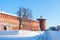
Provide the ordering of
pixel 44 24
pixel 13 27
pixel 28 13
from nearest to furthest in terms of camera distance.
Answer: pixel 13 27 → pixel 28 13 → pixel 44 24

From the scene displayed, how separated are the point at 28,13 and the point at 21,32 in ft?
68.1

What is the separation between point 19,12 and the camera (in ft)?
119

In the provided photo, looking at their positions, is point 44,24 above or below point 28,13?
below

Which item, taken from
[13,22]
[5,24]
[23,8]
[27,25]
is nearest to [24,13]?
[23,8]

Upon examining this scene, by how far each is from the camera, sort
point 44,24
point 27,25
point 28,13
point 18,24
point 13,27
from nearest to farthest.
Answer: point 13,27 → point 18,24 → point 27,25 → point 28,13 → point 44,24

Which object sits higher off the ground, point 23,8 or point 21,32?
point 23,8

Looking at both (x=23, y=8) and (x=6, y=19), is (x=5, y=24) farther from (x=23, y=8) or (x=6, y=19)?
(x=23, y=8)

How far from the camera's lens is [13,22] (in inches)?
1120

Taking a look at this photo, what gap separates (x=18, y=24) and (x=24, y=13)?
6.58 metres

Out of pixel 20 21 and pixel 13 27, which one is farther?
pixel 20 21

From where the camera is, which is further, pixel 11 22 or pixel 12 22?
pixel 12 22

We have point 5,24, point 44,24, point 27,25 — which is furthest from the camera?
point 44,24

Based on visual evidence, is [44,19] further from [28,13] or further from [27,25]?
[27,25]

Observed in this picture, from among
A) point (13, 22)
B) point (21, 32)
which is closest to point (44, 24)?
point (13, 22)
